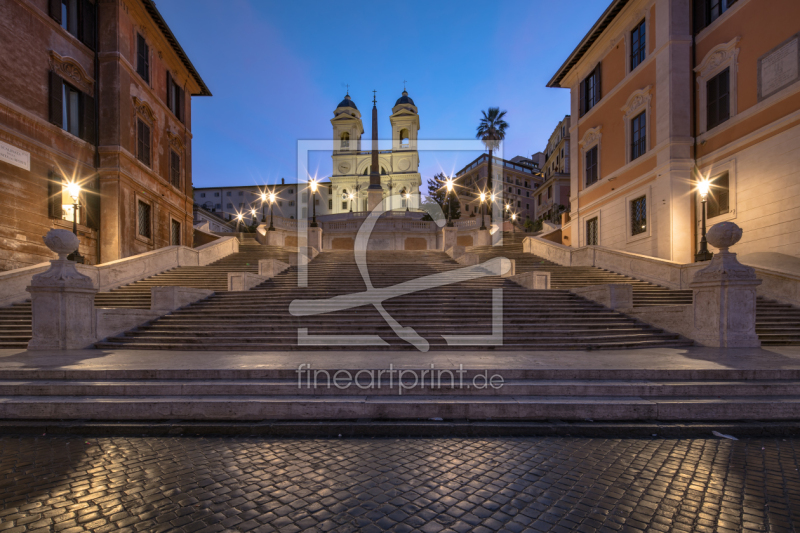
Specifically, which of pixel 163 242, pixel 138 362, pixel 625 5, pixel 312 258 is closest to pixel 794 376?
pixel 138 362

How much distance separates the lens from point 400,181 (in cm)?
7694

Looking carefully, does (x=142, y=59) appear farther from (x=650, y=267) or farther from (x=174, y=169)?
(x=650, y=267)

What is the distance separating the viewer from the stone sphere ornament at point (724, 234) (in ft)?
28.6

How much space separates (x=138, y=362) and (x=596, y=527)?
7585 mm

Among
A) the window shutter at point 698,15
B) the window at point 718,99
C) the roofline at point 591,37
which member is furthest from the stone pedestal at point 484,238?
the window shutter at point 698,15

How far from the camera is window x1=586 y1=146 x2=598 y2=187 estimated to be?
24484 millimetres

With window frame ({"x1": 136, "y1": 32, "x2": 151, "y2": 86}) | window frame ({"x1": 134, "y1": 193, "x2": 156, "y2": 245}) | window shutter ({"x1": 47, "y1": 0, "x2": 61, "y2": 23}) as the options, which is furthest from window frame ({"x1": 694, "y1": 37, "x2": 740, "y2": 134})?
window shutter ({"x1": 47, "y1": 0, "x2": 61, "y2": 23})

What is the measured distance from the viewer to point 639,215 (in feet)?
66.1

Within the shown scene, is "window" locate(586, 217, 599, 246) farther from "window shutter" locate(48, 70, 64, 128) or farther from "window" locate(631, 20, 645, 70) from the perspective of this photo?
"window shutter" locate(48, 70, 64, 128)

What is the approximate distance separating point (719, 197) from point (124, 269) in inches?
943

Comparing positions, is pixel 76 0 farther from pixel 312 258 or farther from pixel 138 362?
pixel 138 362

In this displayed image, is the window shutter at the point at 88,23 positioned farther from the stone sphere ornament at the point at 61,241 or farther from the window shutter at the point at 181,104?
the stone sphere ornament at the point at 61,241

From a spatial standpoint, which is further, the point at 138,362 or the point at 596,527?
the point at 138,362

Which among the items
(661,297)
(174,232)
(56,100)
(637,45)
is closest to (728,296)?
(661,297)
